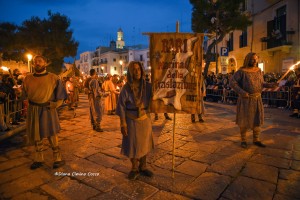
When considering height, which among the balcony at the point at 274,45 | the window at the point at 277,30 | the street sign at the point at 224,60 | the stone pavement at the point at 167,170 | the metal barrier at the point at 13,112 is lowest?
the stone pavement at the point at 167,170

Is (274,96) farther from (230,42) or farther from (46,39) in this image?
(46,39)

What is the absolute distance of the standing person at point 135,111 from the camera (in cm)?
368

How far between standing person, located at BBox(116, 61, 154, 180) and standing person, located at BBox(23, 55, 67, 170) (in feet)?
4.77

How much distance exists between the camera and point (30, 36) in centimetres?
2100

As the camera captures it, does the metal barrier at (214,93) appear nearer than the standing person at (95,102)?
No

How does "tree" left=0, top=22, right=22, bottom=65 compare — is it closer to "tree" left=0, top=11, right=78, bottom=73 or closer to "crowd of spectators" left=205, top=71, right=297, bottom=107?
"tree" left=0, top=11, right=78, bottom=73

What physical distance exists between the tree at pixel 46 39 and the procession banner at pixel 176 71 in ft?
64.5

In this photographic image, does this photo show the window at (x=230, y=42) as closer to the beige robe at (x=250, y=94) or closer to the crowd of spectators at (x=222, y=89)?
the crowd of spectators at (x=222, y=89)

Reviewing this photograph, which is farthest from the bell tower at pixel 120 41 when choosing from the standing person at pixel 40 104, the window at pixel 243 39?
the standing person at pixel 40 104

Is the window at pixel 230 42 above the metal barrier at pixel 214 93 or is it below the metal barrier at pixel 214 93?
above

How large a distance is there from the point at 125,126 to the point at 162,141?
2481 millimetres

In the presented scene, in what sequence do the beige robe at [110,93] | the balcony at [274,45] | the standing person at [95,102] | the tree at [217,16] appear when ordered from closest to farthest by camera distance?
the standing person at [95,102] < the beige robe at [110,93] < the balcony at [274,45] < the tree at [217,16]

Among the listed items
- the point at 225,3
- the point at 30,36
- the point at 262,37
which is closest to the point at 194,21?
the point at 225,3

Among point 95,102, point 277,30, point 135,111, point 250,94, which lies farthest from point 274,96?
point 135,111
